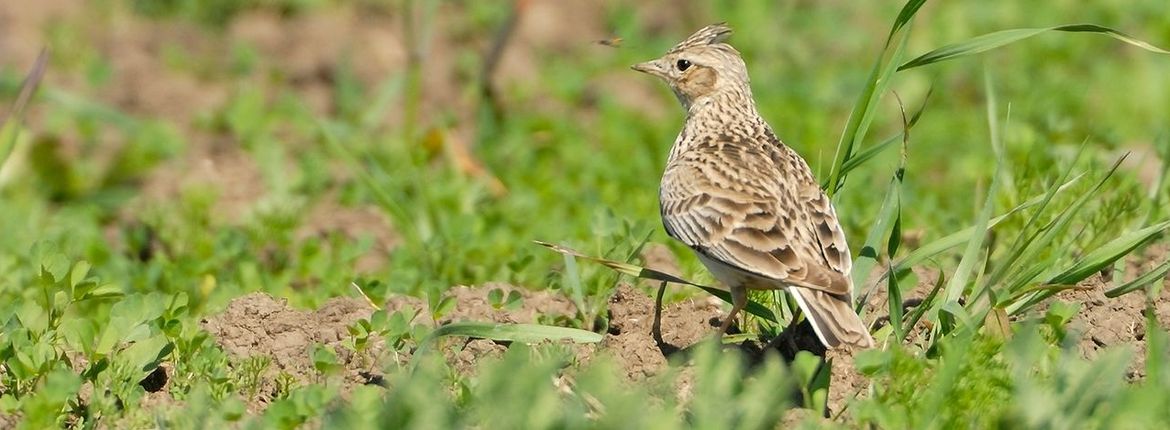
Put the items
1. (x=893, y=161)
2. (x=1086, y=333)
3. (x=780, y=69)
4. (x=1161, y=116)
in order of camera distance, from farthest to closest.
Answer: (x=780, y=69) → (x=1161, y=116) → (x=893, y=161) → (x=1086, y=333)

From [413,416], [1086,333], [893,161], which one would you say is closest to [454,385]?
[413,416]

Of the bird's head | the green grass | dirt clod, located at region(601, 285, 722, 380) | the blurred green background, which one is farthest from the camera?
the blurred green background

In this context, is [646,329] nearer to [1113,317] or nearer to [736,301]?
[736,301]

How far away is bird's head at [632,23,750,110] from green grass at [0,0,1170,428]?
1.77ft

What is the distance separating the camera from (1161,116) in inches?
368

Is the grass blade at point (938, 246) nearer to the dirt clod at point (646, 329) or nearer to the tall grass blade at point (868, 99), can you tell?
the tall grass blade at point (868, 99)

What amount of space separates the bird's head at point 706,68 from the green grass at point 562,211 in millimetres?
540

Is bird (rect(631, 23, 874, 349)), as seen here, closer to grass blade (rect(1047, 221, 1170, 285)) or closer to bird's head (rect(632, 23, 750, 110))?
bird's head (rect(632, 23, 750, 110))

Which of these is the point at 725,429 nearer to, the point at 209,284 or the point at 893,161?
the point at 209,284

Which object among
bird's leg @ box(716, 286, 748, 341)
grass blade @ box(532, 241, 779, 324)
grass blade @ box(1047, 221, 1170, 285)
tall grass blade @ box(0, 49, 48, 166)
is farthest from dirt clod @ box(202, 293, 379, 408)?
grass blade @ box(1047, 221, 1170, 285)

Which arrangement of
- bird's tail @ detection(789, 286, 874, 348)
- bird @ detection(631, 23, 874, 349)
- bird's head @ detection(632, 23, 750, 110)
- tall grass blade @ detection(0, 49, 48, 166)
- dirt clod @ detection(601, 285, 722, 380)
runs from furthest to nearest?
tall grass blade @ detection(0, 49, 48, 166) → bird's head @ detection(632, 23, 750, 110) → dirt clod @ detection(601, 285, 722, 380) → bird @ detection(631, 23, 874, 349) → bird's tail @ detection(789, 286, 874, 348)

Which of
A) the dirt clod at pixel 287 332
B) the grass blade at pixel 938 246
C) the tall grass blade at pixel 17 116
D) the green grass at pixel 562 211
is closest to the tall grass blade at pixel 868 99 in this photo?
the green grass at pixel 562 211

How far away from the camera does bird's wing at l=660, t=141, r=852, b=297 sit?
Answer: 15.8 ft

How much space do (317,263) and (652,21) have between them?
4.18 m
